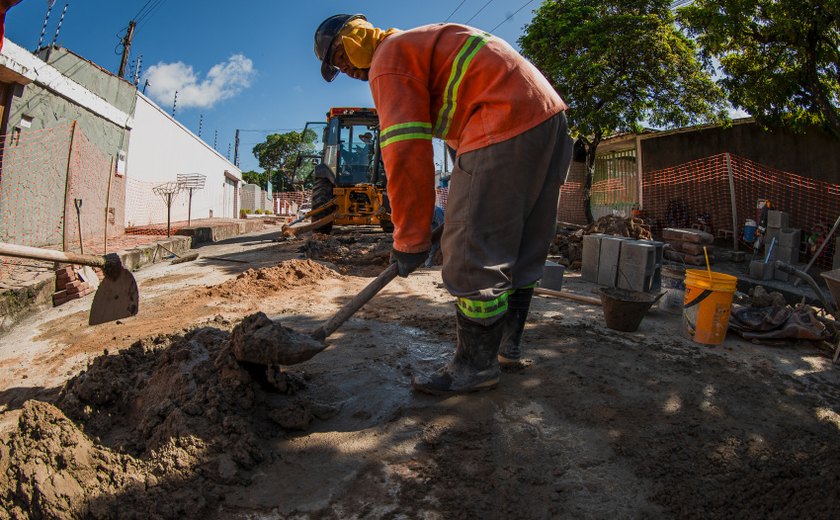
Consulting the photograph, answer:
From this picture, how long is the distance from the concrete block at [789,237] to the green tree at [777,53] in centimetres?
200

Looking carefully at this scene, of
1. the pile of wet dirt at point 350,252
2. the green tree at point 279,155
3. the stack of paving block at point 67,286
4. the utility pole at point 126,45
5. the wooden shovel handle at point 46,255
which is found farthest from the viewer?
the green tree at point 279,155

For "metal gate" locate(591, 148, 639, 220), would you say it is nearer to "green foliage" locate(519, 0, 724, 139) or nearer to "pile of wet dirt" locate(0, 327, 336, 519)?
"green foliage" locate(519, 0, 724, 139)

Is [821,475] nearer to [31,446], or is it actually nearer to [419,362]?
[419,362]

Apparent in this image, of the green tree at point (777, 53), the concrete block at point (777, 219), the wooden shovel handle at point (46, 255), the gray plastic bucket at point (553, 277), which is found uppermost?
the green tree at point (777, 53)

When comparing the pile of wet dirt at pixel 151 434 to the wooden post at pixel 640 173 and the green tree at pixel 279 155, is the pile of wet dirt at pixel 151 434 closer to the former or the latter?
the wooden post at pixel 640 173

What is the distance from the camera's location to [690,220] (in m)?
10.6

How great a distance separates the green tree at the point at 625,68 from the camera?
10.0 metres

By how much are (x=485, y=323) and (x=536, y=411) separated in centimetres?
43

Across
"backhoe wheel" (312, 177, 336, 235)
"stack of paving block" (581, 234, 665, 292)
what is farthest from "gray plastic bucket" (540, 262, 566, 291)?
"backhoe wheel" (312, 177, 336, 235)

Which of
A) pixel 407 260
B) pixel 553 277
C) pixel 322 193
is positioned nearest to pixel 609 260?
pixel 553 277

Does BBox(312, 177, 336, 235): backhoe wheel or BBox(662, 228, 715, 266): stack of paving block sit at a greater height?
BBox(312, 177, 336, 235): backhoe wheel

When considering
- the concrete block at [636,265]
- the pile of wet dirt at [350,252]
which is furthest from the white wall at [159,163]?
the concrete block at [636,265]

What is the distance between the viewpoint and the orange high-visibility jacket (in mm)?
1978

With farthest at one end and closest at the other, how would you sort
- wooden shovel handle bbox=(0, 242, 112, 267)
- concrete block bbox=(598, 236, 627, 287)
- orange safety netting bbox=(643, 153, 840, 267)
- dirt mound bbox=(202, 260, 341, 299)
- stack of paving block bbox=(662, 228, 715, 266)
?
1. orange safety netting bbox=(643, 153, 840, 267)
2. stack of paving block bbox=(662, 228, 715, 266)
3. concrete block bbox=(598, 236, 627, 287)
4. dirt mound bbox=(202, 260, 341, 299)
5. wooden shovel handle bbox=(0, 242, 112, 267)
